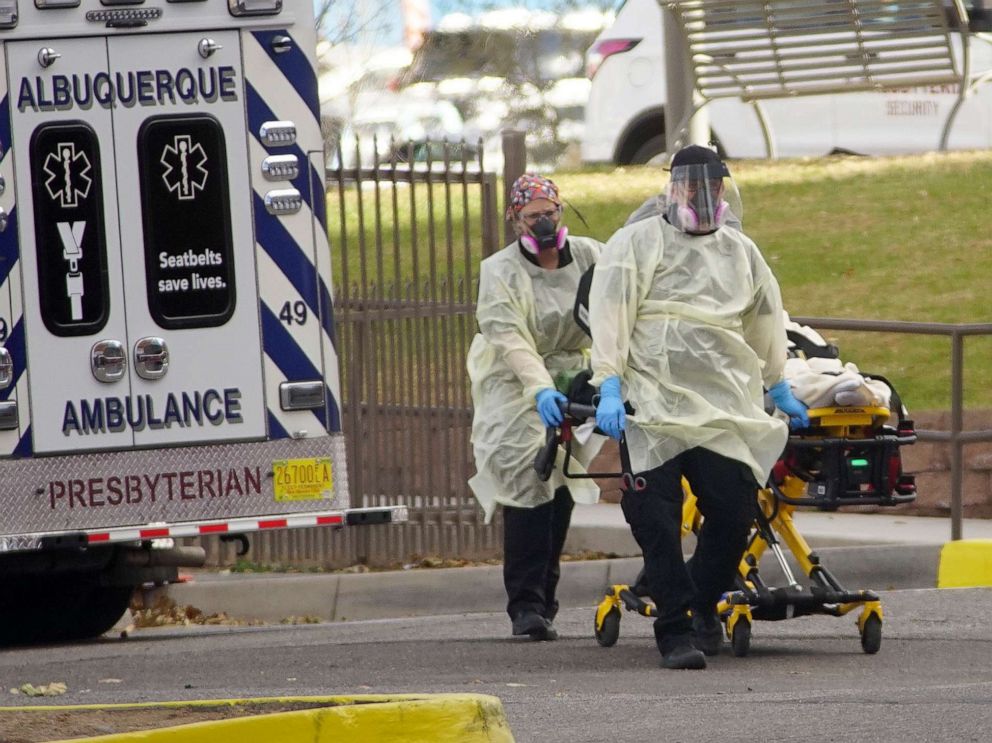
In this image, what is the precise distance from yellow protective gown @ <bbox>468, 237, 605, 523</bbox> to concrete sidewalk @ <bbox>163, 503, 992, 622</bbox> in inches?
70.9

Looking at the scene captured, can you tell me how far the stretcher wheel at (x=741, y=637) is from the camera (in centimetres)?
821

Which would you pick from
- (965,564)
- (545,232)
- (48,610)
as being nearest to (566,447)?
(545,232)

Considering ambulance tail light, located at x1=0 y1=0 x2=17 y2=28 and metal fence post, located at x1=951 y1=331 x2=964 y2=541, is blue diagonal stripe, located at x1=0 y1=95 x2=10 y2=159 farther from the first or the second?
metal fence post, located at x1=951 y1=331 x2=964 y2=541

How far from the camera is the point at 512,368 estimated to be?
8.85 meters

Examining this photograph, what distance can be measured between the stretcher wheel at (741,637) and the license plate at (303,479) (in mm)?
1811

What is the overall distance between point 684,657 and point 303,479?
1.94 metres

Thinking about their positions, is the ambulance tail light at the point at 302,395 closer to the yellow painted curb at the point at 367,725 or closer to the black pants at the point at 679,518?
the black pants at the point at 679,518

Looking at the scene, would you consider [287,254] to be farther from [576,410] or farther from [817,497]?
[817,497]

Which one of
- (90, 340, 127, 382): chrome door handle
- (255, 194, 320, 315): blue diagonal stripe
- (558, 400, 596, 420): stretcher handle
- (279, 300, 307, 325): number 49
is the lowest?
(558, 400, 596, 420): stretcher handle

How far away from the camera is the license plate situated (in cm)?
903

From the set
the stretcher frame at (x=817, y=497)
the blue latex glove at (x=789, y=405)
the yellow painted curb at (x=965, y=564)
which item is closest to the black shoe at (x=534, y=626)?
the stretcher frame at (x=817, y=497)

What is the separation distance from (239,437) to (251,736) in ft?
11.7

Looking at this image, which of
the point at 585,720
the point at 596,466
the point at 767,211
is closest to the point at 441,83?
the point at 767,211

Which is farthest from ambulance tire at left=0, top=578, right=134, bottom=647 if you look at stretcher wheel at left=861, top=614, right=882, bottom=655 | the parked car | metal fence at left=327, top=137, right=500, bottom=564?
the parked car
